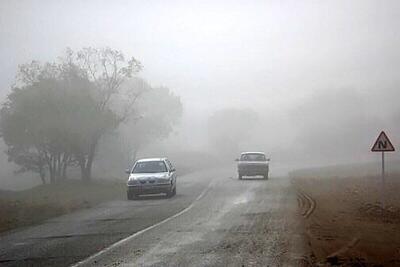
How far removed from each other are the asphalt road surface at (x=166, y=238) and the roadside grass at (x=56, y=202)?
1.20 m

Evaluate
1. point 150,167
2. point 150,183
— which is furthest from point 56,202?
point 150,167

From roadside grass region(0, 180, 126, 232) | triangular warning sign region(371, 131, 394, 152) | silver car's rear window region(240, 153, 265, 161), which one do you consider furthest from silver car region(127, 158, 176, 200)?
silver car's rear window region(240, 153, 265, 161)

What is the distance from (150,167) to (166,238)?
60.1ft

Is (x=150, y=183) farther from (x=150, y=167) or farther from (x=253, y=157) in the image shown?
(x=253, y=157)

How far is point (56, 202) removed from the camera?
2972cm

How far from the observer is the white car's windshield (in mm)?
33188

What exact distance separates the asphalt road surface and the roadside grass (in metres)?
1.20

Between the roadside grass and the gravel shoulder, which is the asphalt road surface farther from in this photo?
the roadside grass

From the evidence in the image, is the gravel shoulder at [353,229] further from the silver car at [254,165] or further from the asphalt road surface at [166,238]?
the silver car at [254,165]

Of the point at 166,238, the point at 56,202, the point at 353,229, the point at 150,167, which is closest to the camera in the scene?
the point at 166,238

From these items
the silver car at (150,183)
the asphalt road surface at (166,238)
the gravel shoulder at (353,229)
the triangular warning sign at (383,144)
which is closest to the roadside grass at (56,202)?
the asphalt road surface at (166,238)

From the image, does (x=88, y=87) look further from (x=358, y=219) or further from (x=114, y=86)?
(x=358, y=219)

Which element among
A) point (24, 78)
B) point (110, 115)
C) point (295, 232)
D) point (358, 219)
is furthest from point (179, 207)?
point (24, 78)

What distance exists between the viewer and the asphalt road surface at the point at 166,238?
12.2 meters
